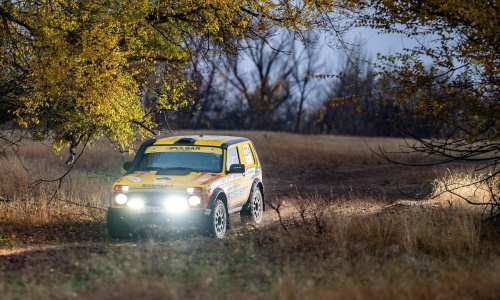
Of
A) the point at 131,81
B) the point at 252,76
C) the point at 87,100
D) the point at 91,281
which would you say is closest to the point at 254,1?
the point at 131,81

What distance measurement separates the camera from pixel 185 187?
10414mm

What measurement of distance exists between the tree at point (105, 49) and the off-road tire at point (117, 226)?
11.2ft

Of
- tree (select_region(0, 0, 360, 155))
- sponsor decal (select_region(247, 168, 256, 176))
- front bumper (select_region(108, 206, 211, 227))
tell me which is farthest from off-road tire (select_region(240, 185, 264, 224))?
tree (select_region(0, 0, 360, 155))

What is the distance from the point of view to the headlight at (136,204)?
413 inches

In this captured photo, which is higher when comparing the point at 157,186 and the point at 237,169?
the point at 237,169

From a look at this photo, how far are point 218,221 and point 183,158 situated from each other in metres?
1.65

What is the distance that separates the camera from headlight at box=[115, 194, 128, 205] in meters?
10.6

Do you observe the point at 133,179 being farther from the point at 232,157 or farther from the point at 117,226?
the point at 232,157

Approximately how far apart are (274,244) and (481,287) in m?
3.68

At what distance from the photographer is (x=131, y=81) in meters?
14.9

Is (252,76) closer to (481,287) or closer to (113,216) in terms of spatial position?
(113,216)

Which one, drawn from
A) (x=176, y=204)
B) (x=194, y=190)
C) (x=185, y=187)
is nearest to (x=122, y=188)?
(x=176, y=204)

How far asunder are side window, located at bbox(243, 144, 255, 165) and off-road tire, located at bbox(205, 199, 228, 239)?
2.07 meters

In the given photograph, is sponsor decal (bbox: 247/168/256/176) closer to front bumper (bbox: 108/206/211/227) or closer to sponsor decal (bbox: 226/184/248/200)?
sponsor decal (bbox: 226/184/248/200)
